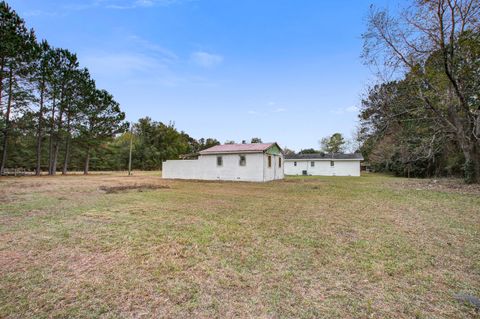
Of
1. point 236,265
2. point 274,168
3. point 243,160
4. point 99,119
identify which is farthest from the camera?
point 99,119

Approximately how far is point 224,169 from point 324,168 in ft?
52.3

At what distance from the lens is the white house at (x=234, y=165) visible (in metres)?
16.3

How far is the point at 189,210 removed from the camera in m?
6.33

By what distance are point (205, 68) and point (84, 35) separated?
7.40 m

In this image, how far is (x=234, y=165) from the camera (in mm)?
17094

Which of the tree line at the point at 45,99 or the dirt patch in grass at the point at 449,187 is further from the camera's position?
the tree line at the point at 45,99

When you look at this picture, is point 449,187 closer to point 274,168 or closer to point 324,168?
point 274,168

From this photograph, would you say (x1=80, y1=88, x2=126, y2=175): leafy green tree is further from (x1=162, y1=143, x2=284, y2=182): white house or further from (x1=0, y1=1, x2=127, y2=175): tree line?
(x1=162, y1=143, x2=284, y2=182): white house

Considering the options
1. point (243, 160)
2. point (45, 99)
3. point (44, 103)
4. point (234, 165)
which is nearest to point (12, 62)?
point (45, 99)

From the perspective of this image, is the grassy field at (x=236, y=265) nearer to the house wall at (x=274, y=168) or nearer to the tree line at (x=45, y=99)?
the house wall at (x=274, y=168)

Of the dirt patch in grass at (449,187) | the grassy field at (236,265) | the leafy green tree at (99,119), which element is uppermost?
the leafy green tree at (99,119)

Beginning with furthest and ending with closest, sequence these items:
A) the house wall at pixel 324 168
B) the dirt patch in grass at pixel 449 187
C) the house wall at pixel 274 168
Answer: the house wall at pixel 324 168 → the house wall at pixel 274 168 → the dirt patch in grass at pixel 449 187

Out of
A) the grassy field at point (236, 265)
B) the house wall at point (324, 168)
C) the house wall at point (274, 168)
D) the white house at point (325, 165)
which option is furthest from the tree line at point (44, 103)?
the white house at point (325, 165)

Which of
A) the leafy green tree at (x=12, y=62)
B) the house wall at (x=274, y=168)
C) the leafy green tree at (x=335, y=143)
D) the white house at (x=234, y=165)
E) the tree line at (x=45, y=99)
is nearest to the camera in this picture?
the leafy green tree at (x=12, y=62)
